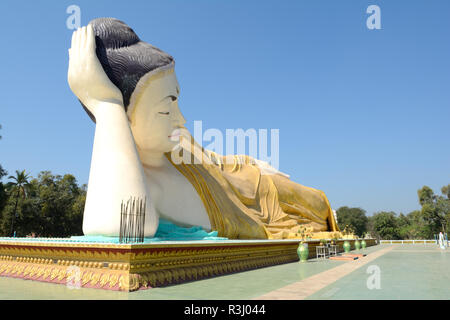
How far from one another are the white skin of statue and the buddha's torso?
24 mm

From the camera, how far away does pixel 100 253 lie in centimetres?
429

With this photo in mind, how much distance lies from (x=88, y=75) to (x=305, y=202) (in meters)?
10.3

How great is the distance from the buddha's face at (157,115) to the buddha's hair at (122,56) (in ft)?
0.85

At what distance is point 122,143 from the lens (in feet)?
21.4

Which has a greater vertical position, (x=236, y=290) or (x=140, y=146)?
(x=140, y=146)

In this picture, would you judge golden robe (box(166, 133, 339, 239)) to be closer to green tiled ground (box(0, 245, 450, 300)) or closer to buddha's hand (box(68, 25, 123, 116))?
buddha's hand (box(68, 25, 123, 116))

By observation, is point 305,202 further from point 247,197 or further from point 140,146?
point 140,146

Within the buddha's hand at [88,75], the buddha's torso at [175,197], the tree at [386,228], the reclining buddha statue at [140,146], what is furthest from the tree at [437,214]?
the buddha's hand at [88,75]

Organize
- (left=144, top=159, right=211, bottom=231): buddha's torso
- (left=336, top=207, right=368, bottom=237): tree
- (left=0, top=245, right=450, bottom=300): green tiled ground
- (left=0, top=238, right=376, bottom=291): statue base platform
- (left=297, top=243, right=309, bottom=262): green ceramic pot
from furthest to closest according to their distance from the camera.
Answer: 1. (left=336, top=207, right=368, bottom=237): tree
2. (left=297, top=243, right=309, bottom=262): green ceramic pot
3. (left=144, top=159, right=211, bottom=231): buddha's torso
4. (left=0, top=238, right=376, bottom=291): statue base platform
5. (left=0, top=245, right=450, bottom=300): green tiled ground

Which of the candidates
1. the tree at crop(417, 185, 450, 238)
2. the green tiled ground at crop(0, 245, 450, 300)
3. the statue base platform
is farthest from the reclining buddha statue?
the tree at crop(417, 185, 450, 238)

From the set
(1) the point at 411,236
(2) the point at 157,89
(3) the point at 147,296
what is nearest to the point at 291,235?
(2) the point at 157,89

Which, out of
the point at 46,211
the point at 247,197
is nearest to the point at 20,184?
the point at 46,211

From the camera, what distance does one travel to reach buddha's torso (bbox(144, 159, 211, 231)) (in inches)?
320

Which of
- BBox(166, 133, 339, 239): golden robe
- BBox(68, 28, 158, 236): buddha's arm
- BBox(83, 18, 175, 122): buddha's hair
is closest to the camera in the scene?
BBox(68, 28, 158, 236): buddha's arm
